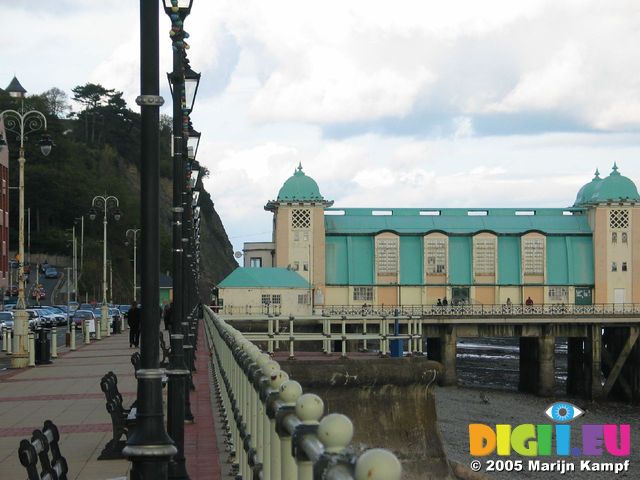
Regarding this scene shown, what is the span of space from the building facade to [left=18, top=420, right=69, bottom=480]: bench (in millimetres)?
70985

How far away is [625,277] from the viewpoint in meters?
83.7

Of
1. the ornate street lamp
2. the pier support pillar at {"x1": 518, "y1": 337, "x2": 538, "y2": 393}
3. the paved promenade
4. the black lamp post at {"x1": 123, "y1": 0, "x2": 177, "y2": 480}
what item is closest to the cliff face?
the pier support pillar at {"x1": 518, "y1": 337, "x2": 538, "y2": 393}

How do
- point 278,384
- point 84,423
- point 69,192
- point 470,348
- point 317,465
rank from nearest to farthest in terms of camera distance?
point 317,465 < point 278,384 < point 84,423 < point 470,348 < point 69,192

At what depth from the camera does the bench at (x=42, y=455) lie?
7512mm

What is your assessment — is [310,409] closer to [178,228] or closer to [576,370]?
[178,228]

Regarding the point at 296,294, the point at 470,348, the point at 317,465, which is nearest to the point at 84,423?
the point at 317,465

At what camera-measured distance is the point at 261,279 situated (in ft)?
235

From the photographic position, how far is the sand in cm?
3338

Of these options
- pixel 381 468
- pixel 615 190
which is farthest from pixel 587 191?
pixel 381 468

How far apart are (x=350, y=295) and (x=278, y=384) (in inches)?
2983

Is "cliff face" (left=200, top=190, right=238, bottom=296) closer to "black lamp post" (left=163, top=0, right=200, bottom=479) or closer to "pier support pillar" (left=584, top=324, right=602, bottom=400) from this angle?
"pier support pillar" (left=584, top=324, right=602, bottom=400)

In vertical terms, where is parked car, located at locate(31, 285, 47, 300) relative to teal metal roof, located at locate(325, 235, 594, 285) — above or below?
below

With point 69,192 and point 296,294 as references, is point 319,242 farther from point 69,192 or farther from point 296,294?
point 69,192

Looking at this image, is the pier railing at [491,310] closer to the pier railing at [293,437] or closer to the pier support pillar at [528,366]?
the pier support pillar at [528,366]
